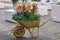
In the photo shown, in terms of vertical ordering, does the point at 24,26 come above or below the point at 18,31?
above

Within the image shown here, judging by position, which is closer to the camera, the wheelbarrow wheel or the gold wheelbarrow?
the gold wheelbarrow

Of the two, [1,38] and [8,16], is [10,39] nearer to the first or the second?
[1,38]

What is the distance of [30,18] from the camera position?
3.92 m

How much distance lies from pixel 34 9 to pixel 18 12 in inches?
15.9

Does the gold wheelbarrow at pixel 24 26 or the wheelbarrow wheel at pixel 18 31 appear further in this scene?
the wheelbarrow wheel at pixel 18 31

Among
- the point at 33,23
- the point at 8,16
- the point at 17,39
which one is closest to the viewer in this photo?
the point at 33,23

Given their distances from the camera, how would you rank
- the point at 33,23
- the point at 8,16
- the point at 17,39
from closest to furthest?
the point at 33,23, the point at 17,39, the point at 8,16

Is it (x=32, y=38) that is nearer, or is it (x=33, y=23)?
(x=33, y=23)

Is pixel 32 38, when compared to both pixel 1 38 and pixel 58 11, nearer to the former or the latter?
pixel 1 38

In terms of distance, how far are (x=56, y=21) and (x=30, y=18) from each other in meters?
3.35

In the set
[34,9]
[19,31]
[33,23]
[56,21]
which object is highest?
[34,9]

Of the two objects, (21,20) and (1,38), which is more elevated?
(21,20)

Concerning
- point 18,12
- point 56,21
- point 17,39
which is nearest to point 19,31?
point 17,39

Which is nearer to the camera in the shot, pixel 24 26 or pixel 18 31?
pixel 24 26
